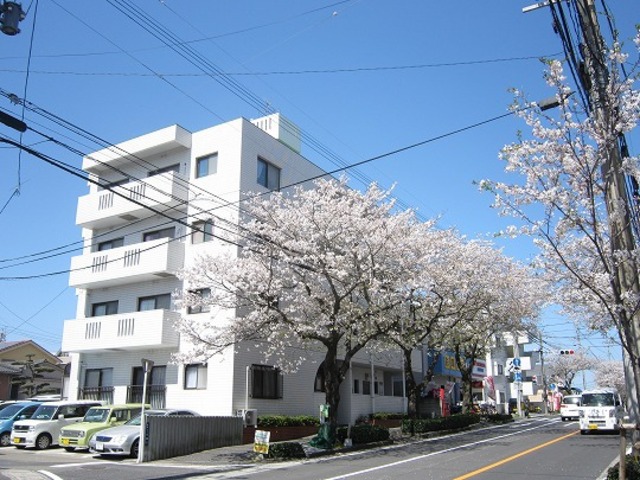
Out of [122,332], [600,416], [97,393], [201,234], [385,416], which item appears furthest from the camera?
[385,416]

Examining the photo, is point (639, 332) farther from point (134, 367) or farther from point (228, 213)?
point (134, 367)

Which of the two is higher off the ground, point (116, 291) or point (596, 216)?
point (116, 291)

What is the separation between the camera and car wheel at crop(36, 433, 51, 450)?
2095 centimetres

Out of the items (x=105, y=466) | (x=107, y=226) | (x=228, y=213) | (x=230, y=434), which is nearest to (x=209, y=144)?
(x=228, y=213)

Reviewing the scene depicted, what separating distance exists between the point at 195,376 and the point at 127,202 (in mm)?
9382

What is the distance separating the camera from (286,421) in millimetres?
23734

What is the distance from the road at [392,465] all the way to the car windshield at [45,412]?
1472 mm

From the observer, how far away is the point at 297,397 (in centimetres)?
2667

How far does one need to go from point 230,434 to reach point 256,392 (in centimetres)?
324

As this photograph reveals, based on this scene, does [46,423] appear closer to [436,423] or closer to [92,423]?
[92,423]

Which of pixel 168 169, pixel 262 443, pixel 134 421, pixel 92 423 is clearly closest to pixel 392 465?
pixel 262 443

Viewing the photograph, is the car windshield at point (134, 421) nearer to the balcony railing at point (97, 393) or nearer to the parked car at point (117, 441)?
the parked car at point (117, 441)

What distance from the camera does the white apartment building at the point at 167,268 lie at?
2431cm

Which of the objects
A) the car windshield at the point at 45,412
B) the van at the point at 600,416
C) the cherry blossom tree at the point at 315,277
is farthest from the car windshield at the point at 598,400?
the car windshield at the point at 45,412
